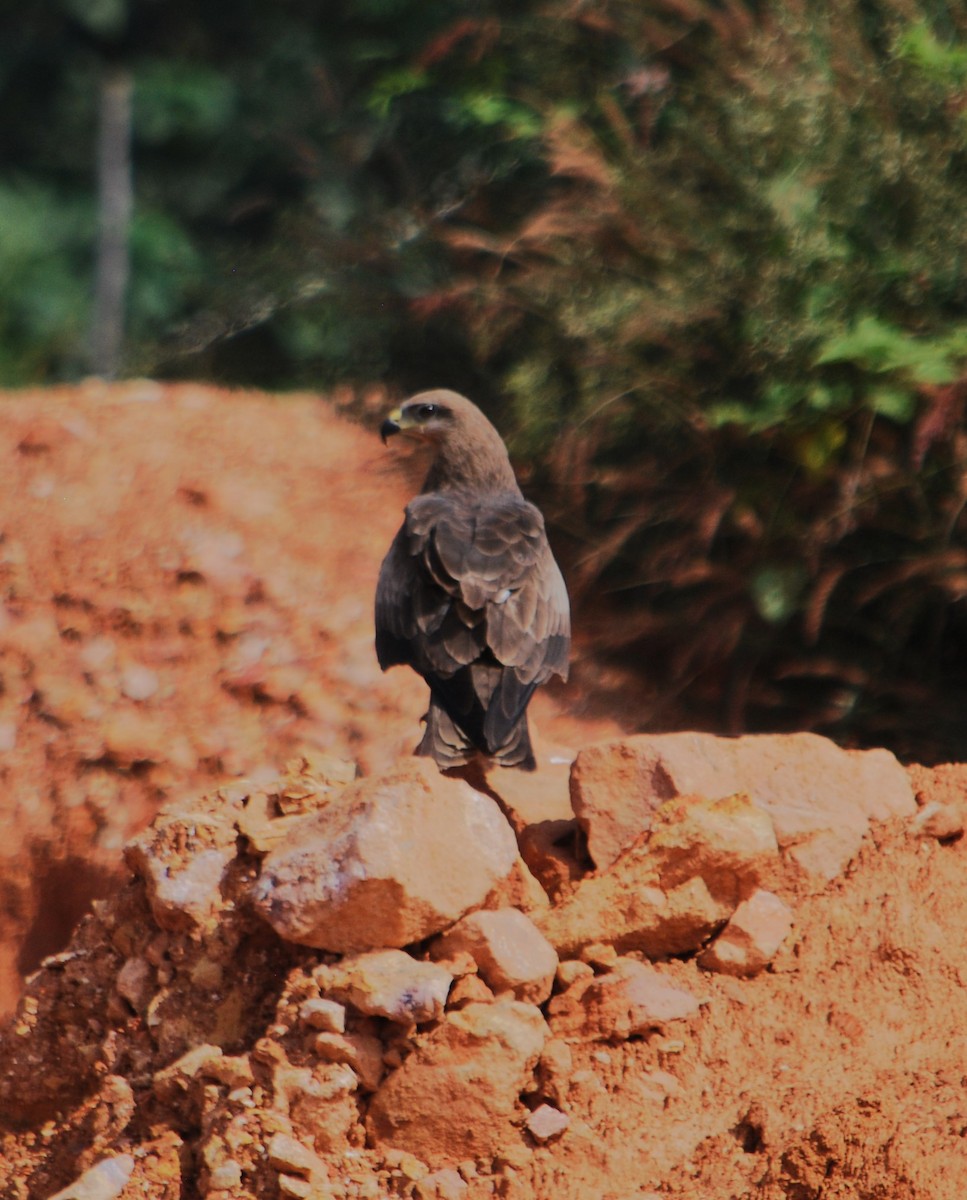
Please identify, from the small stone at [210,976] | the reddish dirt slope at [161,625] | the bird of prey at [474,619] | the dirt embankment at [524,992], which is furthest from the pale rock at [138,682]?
the small stone at [210,976]

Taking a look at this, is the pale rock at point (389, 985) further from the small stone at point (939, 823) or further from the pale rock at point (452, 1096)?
the small stone at point (939, 823)

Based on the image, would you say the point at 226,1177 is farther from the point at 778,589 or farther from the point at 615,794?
the point at 778,589

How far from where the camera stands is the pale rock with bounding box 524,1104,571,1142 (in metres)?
3.77

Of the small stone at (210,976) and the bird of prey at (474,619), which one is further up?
the bird of prey at (474,619)

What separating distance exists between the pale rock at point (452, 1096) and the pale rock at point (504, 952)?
0.19m

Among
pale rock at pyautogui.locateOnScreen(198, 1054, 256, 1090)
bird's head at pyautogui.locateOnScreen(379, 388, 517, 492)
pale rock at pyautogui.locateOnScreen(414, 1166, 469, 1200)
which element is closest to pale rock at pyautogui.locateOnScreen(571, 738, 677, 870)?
pale rock at pyautogui.locateOnScreen(414, 1166, 469, 1200)

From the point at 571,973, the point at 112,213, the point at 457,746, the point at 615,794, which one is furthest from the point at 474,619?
the point at 112,213

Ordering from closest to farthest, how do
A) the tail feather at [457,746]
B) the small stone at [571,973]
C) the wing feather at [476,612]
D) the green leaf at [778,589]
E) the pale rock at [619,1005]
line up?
the pale rock at [619,1005] → the small stone at [571,973] → the tail feather at [457,746] → the wing feather at [476,612] → the green leaf at [778,589]

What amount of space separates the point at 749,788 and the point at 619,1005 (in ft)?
2.94

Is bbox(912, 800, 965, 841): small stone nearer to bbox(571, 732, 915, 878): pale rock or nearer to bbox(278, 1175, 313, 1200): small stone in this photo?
bbox(571, 732, 915, 878): pale rock

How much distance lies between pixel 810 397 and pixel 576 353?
139 cm

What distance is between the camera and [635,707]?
7.24 m

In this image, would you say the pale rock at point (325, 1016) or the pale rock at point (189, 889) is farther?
the pale rock at point (189, 889)

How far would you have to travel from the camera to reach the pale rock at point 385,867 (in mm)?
3887
